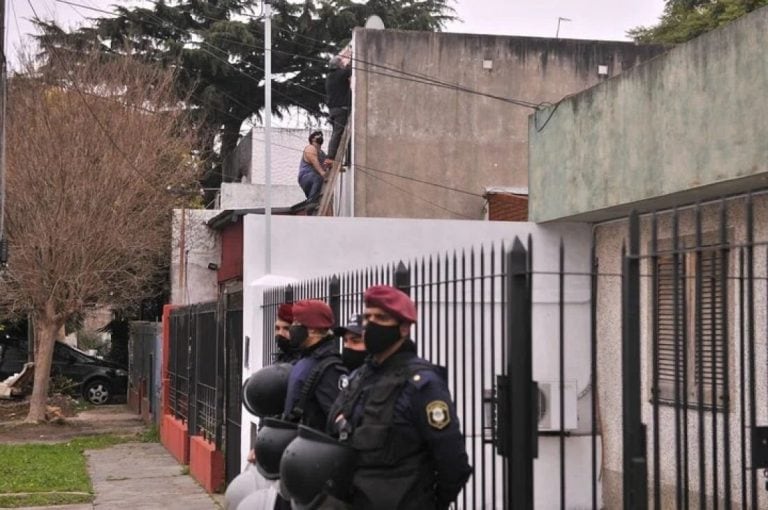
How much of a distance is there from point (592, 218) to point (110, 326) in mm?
24284

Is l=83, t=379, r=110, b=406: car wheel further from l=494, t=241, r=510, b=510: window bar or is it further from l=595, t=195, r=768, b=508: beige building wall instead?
l=494, t=241, r=510, b=510: window bar

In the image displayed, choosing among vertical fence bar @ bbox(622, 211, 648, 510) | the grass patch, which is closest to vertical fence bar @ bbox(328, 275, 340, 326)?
vertical fence bar @ bbox(622, 211, 648, 510)

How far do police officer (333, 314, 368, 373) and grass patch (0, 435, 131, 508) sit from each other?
8008 mm

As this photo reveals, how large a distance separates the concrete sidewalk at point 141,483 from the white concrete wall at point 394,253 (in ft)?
5.69

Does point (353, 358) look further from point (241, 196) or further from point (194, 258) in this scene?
point (241, 196)

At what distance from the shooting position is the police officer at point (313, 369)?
641 cm

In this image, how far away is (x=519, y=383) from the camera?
495 cm

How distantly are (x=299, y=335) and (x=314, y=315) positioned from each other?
19cm

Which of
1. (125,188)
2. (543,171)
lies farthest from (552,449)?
(125,188)

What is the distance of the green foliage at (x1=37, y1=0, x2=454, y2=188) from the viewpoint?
105 ft

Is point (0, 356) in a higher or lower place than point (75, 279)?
lower

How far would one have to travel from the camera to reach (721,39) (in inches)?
383

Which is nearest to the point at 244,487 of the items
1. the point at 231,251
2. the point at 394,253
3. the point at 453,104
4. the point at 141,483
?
the point at 394,253

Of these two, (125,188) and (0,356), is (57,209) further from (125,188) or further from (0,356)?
(0,356)
